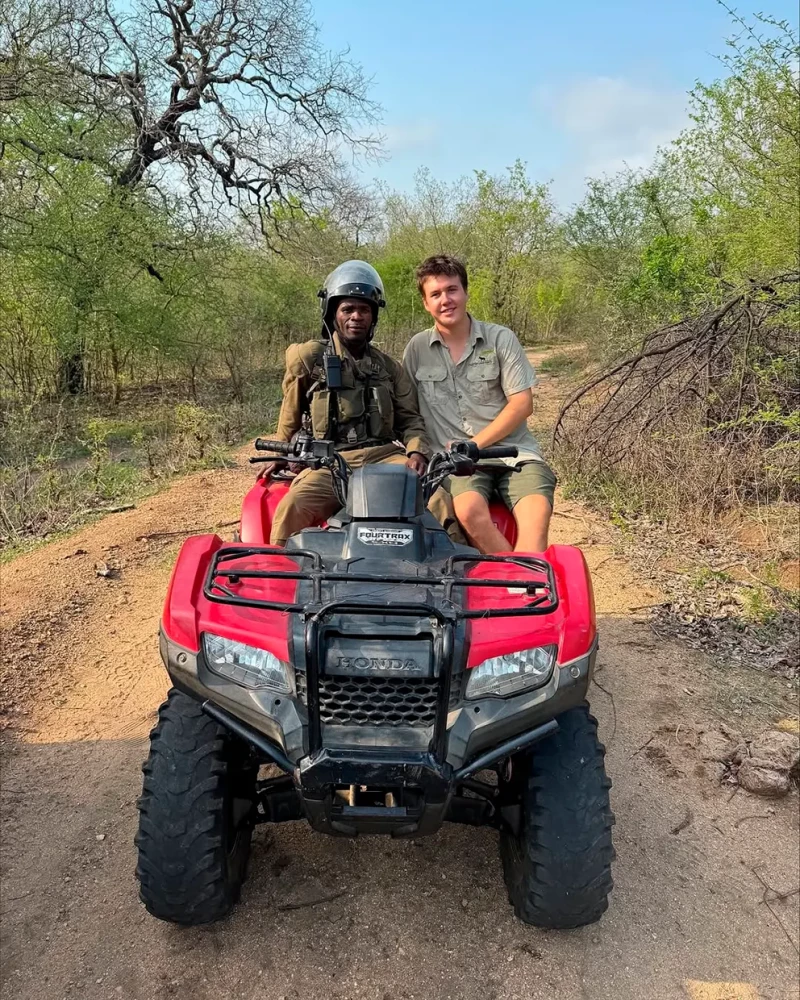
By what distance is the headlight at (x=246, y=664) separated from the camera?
179 centimetres

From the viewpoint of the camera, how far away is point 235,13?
16219 millimetres

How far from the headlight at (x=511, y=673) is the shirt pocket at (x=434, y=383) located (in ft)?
6.54

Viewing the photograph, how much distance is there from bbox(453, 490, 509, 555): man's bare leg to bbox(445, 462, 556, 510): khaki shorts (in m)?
0.16

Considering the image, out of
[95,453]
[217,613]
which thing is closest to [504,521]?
[217,613]

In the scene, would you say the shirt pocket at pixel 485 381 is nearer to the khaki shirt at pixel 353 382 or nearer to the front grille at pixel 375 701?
the khaki shirt at pixel 353 382

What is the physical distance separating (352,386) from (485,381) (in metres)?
0.71

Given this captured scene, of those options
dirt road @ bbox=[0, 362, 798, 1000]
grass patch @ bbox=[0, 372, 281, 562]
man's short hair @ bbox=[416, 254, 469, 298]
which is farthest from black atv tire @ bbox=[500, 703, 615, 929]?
grass patch @ bbox=[0, 372, 281, 562]

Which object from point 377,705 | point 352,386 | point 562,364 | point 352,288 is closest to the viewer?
point 377,705

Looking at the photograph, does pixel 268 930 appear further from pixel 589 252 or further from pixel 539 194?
pixel 539 194

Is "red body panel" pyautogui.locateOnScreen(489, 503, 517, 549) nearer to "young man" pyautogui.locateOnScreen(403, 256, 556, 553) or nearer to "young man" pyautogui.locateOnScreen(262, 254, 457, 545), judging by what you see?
"young man" pyautogui.locateOnScreen(403, 256, 556, 553)

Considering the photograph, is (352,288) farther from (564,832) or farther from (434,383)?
(564,832)

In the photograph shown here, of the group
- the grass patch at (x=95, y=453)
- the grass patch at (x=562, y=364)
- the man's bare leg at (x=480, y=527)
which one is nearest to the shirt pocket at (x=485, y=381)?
the man's bare leg at (x=480, y=527)

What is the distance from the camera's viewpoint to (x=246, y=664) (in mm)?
1834

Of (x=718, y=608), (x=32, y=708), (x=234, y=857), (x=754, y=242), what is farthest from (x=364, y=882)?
(x=754, y=242)
